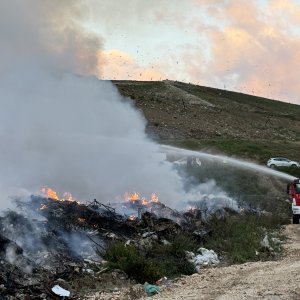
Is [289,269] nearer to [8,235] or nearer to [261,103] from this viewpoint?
[8,235]

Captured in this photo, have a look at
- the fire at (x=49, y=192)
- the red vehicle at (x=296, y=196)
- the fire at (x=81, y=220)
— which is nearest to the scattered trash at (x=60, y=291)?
the fire at (x=81, y=220)

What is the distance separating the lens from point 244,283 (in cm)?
1033

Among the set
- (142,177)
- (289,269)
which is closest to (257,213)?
(142,177)

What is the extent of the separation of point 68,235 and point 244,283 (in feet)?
17.2

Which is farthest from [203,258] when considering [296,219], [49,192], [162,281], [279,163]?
[279,163]

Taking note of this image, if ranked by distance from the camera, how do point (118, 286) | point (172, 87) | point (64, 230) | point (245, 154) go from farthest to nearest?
point (172, 87) < point (245, 154) < point (64, 230) < point (118, 286)

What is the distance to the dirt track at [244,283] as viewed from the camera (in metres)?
9.35

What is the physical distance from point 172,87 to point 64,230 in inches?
2584

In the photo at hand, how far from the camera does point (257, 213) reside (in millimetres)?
21297

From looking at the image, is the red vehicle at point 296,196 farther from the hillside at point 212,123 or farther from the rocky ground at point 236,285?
the hillside at point 212,123

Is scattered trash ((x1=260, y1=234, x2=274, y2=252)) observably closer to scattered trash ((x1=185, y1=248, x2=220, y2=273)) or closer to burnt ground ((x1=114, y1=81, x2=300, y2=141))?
scattered trash ((x1=185, y1=248, x2=220, y2=273))

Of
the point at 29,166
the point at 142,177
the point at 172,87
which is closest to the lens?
the point at 29,166

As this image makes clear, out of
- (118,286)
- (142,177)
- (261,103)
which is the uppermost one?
Result: (261,103)

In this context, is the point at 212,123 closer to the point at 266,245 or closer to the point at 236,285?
the point at 266,245
